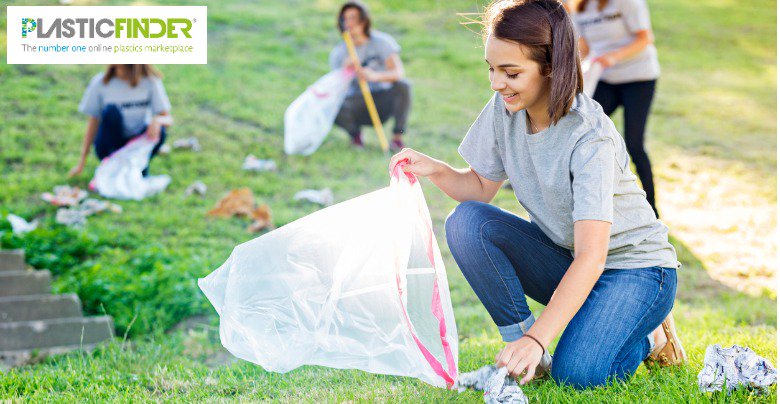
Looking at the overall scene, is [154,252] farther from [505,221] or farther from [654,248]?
[654,248]

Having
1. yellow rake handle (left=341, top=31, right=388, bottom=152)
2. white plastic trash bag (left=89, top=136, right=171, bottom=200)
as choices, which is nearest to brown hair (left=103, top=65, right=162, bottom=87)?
white plastic trash bag (left=89, top=136, right=171, bottom=200)

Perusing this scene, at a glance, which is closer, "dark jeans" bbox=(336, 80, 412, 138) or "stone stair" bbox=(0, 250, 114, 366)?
"stone stair" bbox=(0, 250, 114, 366)

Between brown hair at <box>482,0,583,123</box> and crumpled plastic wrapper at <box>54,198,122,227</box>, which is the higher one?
brown hair at <box>482,0,583,123</box>

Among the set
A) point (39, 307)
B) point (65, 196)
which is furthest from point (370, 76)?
point (39, 307)

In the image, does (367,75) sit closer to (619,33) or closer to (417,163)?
(619,33)

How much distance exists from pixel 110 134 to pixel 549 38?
13.8ft

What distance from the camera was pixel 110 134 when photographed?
5.57 meters

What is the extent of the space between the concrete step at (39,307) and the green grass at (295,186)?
149 mm

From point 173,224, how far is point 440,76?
485cm

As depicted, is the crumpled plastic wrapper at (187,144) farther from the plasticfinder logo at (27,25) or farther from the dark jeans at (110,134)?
the plasticfinder logo at (27,25)

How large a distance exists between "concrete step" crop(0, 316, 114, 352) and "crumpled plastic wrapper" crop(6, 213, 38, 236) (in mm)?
1231

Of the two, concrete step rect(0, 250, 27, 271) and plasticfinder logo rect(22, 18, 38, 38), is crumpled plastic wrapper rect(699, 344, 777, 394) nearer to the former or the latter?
concrete step rect(0, 250, 27, 271)

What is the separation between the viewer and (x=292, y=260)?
235 centimetres

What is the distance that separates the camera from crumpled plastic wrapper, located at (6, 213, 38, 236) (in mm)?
4492
